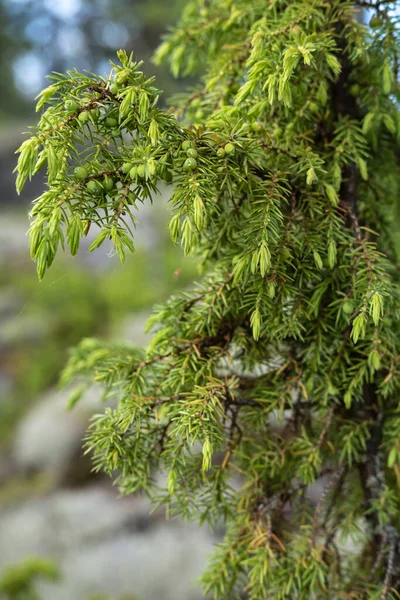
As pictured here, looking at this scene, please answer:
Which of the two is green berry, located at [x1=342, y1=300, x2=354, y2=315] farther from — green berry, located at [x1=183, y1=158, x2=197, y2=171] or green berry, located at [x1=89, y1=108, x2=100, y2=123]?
green berry, located at [x1=89, y1=108, x2=100, y2=123]

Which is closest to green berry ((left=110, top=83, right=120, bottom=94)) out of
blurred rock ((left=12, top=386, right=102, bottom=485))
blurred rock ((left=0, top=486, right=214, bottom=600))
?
blurred rock ((left=0, top=486, right=214, bottom=600))

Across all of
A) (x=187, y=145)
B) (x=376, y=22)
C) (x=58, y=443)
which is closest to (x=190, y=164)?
(x=187, y=145)

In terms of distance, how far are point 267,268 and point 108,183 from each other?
282 millimetres

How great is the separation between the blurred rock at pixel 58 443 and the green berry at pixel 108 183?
3.10 meters

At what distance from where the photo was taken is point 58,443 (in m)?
3.88

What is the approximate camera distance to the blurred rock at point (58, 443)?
3738 mm

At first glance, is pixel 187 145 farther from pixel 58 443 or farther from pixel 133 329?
pixel 133 329

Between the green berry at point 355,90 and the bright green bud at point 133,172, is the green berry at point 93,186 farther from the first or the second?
the green berry at point 355,90

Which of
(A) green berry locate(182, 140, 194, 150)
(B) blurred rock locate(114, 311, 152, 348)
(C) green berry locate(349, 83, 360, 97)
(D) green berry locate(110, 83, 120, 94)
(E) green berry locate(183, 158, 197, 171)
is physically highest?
(B) blurred rock locate(114, 311, 152, 348)

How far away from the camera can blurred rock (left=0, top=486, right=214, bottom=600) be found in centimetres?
286

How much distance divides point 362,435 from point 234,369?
0.30m

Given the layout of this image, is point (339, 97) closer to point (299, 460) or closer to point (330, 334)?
point (330, 334)

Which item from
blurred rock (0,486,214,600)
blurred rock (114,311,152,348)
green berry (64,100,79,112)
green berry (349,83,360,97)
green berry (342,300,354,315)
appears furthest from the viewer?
blurred rock (114,311,152,348)

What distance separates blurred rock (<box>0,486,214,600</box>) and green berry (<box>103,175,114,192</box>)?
2.60 m
